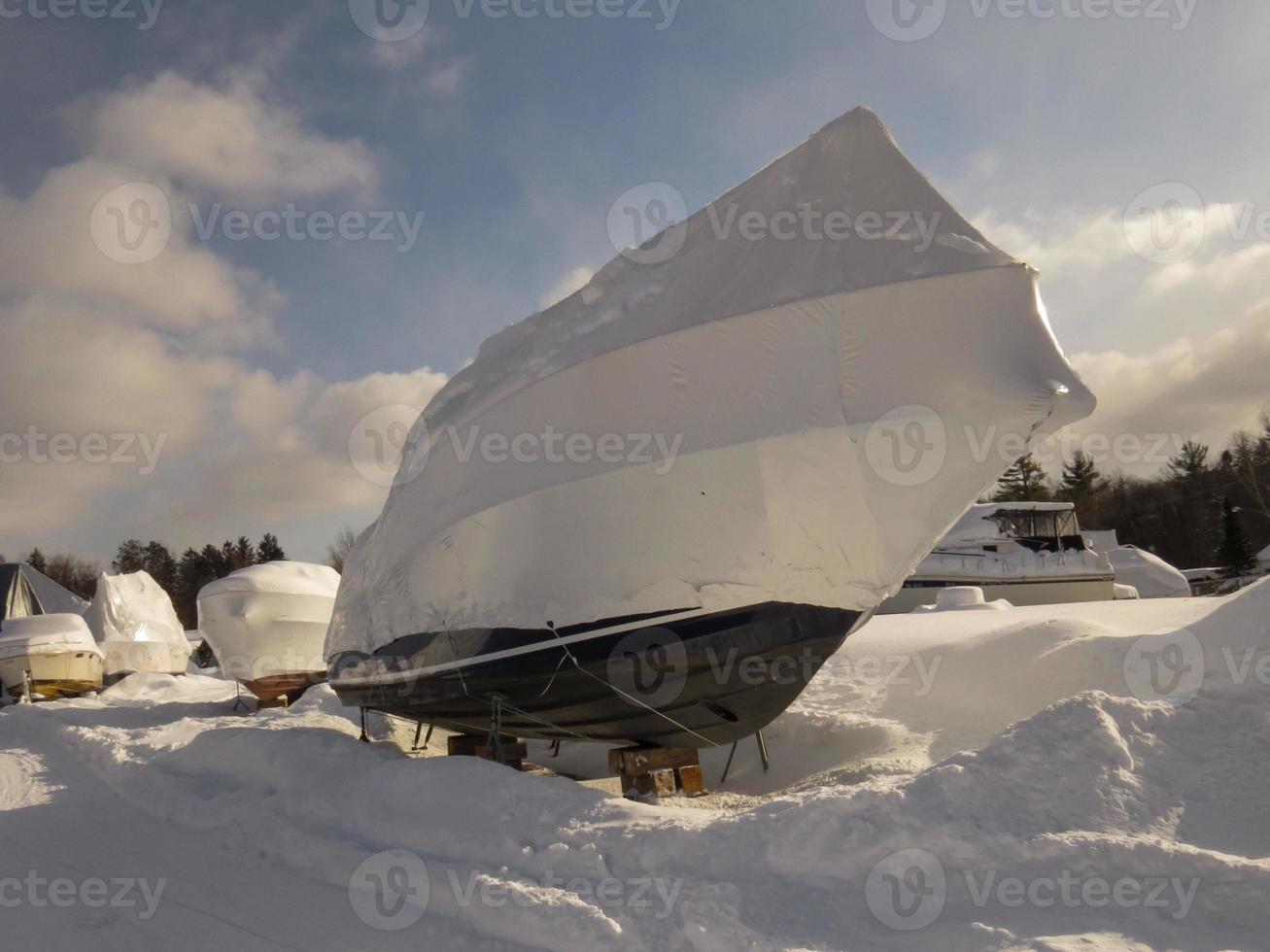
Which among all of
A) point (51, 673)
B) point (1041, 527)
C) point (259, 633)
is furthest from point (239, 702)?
point (1041, 527)

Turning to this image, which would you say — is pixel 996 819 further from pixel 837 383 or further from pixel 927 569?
pixel 927 569

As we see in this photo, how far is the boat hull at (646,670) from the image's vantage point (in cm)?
534

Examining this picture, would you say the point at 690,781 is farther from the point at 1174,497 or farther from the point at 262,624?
the point at 1174,497

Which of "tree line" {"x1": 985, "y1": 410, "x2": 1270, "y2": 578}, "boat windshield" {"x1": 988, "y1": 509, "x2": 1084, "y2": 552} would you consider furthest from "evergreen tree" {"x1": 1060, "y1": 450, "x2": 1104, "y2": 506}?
"boat windshield" {"x1": 988, "y1": 509, "x2": 1084, "y2": 552}

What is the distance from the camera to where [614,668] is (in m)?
5.41

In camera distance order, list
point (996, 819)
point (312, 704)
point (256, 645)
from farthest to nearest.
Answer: point (256, 645) → point (312, 704) → point (996, 819)

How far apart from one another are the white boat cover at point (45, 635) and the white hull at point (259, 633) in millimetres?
6866

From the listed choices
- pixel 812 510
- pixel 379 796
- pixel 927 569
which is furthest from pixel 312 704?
pixel 927 569

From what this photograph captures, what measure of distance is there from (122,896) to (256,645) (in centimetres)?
1175

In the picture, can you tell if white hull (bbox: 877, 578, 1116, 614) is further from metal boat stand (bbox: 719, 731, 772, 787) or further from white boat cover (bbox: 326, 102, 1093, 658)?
white boat cover (bbox: 326, 102, 1093, 658)

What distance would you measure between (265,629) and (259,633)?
0.36 ft

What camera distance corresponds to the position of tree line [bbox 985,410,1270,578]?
4562 centimetres

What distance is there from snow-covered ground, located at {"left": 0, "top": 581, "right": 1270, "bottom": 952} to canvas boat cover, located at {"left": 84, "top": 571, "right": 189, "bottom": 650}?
18.3 m

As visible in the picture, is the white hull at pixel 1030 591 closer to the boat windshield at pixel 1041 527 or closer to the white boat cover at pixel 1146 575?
the boat windshield at pixel 1041 527
